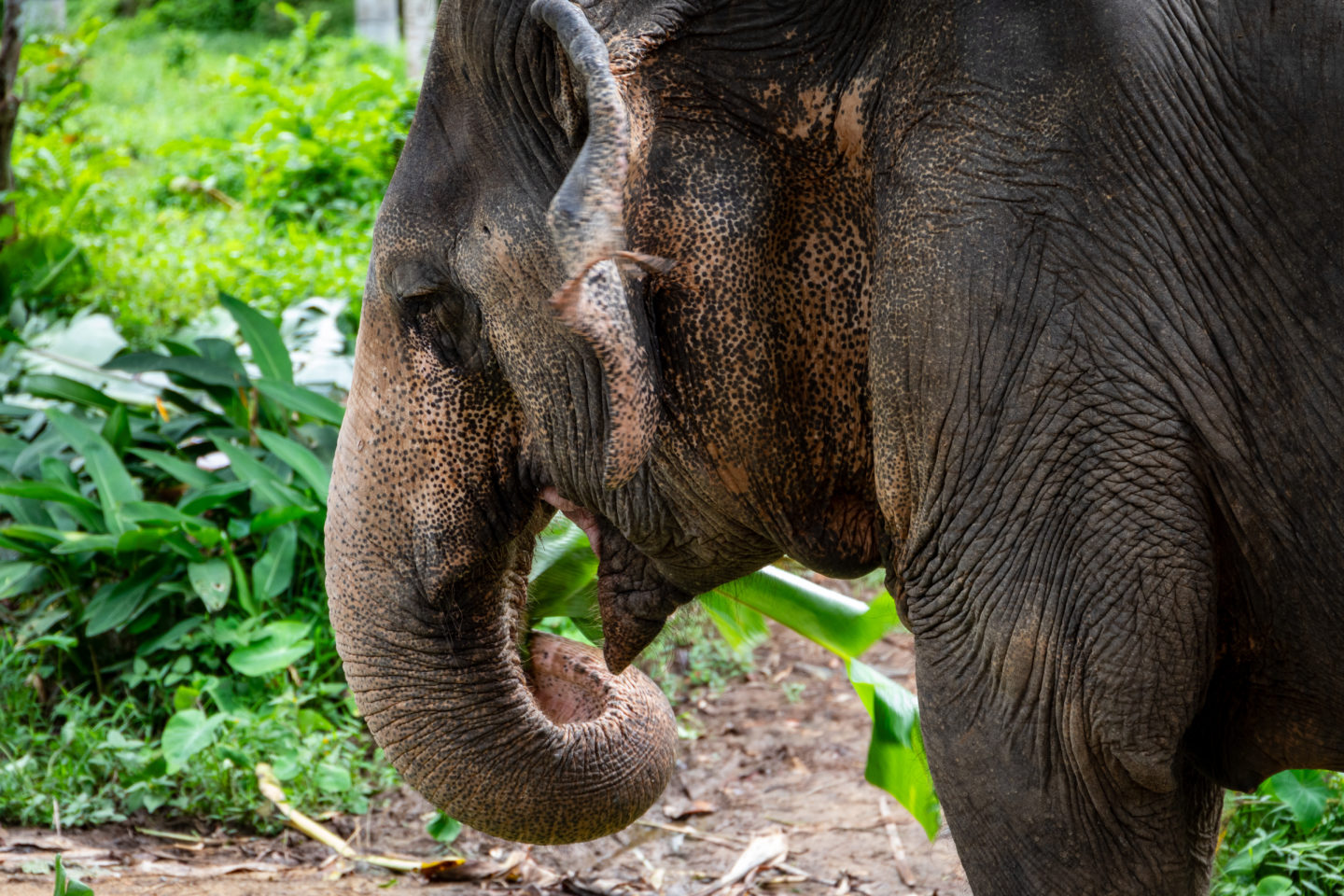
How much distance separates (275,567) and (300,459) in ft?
1.09

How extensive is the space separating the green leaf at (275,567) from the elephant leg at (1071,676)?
260 centimetres

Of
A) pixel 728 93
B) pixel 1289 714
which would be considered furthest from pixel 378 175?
pixel 1289 714

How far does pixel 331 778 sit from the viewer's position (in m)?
3.41

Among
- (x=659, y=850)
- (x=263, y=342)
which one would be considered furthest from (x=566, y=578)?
(x=263, y=342)

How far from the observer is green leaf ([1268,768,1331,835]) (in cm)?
269

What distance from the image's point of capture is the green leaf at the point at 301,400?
4.15 meters

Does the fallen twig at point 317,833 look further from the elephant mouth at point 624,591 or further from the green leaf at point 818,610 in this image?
the elephant mouth at point 624,591

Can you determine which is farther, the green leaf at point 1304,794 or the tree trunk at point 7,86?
the tree trunk at point 7,86

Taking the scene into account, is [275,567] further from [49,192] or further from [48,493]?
[49,192]

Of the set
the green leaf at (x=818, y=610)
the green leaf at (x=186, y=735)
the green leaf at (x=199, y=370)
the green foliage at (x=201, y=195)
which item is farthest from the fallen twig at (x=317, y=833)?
the green foliage at (x=201, y=195)

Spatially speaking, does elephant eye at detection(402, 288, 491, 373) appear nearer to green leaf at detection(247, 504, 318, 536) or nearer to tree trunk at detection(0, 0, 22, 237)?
green leaf at detection(247, 504, 318, 536)

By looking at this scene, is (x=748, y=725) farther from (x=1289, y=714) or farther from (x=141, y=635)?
(x=1289, y=714)

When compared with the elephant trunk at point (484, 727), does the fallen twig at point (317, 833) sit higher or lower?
lower

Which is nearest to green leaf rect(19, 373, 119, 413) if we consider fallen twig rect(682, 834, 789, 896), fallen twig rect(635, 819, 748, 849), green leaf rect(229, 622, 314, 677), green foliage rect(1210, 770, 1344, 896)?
green leaf rect(229, 622, 314, 677)
